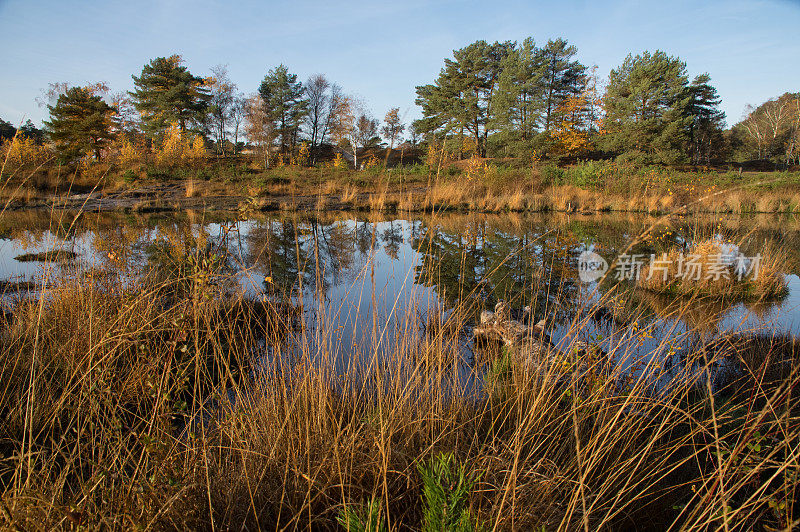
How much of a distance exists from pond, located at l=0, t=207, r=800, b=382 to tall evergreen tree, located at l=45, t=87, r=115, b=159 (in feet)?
35.5

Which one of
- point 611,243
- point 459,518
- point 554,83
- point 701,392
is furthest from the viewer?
point 554,83

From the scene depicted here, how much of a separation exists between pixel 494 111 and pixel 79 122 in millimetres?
23188

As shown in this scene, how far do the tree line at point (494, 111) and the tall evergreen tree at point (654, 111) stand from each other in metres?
0.06

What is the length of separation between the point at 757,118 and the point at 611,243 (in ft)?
149

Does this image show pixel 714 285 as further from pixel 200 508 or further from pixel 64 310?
pixel 64 310

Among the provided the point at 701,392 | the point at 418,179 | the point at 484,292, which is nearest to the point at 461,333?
the point at 484,292

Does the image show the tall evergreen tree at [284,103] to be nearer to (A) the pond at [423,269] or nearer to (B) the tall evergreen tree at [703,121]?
(A) the pond at [423,269]

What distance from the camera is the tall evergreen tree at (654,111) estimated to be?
75.0 feet

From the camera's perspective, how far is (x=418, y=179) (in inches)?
779

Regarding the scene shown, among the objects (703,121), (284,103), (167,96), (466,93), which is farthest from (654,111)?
(167,96)

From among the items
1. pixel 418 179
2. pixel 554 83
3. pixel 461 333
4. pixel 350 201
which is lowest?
pixel 461 333

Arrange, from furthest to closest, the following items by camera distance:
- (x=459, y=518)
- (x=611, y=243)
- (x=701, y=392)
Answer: (x=611, y=243), (x=701, y=392), (x=459, y=518)

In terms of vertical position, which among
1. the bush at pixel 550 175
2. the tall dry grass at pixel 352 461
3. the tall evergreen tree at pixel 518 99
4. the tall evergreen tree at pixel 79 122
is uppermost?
the tall evergreen tree at pixel 518 99

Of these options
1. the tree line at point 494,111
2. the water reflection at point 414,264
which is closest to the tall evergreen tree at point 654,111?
the tree line at point 494,111
